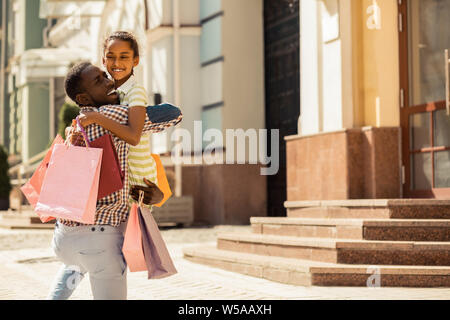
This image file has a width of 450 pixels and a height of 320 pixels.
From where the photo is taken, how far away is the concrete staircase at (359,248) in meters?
7.03

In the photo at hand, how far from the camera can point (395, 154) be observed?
895 cm

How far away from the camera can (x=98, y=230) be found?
3369 mm

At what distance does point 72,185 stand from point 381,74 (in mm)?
6319

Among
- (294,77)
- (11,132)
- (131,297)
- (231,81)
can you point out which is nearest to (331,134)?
(131,297)

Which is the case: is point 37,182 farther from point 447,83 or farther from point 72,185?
point 447,83

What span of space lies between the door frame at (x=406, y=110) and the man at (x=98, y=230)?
5.67m

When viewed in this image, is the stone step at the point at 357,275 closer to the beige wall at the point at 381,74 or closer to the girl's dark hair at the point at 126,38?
the beige wall at the point at 381,74

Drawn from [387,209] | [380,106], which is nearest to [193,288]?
[387,209]

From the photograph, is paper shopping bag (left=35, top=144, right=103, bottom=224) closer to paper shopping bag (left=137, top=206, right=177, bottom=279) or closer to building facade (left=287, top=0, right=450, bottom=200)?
paper shopping bag (left=137, top=206, right=177, bottom=279)

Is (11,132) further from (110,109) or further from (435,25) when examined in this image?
(110,109)

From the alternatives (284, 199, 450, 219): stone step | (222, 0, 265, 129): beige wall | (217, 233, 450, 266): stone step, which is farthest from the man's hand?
(222, 0, 265, 129): beige wall

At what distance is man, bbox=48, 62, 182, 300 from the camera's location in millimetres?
3340

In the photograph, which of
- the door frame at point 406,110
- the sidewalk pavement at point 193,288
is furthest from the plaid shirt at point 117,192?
the door frame at point 406,110

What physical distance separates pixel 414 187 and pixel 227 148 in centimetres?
711
